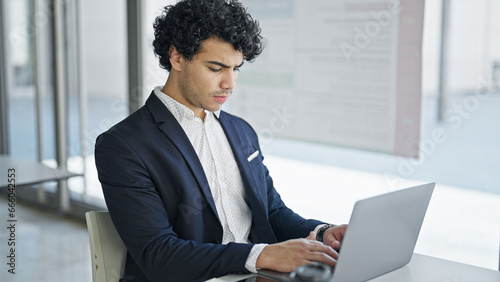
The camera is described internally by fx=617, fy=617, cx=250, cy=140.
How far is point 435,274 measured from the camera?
1.65 meters

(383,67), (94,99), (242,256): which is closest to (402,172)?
(383,67)

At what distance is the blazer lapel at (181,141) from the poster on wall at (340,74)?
1.41 m

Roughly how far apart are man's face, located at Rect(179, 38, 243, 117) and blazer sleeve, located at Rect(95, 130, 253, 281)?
293 mm

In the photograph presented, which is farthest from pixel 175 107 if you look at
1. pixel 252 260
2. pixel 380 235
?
pixel 380 235

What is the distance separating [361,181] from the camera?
325 centimetres

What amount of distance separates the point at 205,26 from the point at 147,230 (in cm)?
64

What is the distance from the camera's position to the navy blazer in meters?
1.67

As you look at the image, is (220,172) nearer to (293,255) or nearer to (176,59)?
(176,59)

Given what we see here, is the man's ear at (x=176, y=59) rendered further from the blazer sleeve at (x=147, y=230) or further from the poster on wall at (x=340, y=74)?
the poster on wall at (x=340, y=74)

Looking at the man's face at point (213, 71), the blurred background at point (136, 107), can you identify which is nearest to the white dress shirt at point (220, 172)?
the man's face at point (213, 71)

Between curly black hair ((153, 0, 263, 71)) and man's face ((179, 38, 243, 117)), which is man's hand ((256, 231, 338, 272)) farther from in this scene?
curly black hair ((153, 0, 263, 71))

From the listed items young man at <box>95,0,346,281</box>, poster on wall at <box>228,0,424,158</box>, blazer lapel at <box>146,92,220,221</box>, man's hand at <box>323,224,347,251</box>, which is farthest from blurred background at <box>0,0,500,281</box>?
blazer lapel at <box>146,92,220,221</box>

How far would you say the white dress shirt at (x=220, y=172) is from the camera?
1968 mm

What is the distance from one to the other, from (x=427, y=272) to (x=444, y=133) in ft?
4.45
